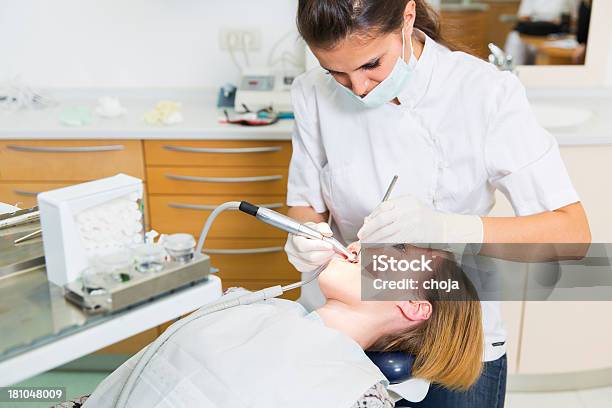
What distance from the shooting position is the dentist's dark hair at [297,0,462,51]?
129cm

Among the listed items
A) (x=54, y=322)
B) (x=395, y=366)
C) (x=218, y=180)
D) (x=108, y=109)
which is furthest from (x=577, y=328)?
(x=54, y=322)

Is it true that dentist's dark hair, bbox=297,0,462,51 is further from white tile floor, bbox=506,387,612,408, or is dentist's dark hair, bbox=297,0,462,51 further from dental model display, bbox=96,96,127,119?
white tile floor, bbox=506,387,612,408

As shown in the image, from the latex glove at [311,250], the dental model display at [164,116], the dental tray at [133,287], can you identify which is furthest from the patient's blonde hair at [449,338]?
the dental model display at [164,116]

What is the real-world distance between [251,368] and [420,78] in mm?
724

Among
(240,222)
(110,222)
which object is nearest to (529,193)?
(110,222)

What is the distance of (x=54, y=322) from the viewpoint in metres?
0.93

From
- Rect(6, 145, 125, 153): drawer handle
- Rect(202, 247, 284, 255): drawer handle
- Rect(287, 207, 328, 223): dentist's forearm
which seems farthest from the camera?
Rect(202, 247, 284, 255): drawer handle

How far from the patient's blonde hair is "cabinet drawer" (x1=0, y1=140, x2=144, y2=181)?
4.40 ft

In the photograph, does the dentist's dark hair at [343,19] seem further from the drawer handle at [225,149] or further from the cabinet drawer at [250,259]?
the cabinet drawer at [250,259]

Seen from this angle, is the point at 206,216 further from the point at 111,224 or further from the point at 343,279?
the point at 111,224

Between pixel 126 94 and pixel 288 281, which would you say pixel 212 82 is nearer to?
pixel 126 94

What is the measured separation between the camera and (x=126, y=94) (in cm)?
295

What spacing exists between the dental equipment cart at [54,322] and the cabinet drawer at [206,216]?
1.47 metres

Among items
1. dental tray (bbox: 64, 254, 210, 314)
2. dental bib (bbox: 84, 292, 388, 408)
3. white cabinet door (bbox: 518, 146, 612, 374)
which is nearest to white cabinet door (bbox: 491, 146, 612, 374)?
white cabinet door (bbox: 518, 146, 612, 374)
